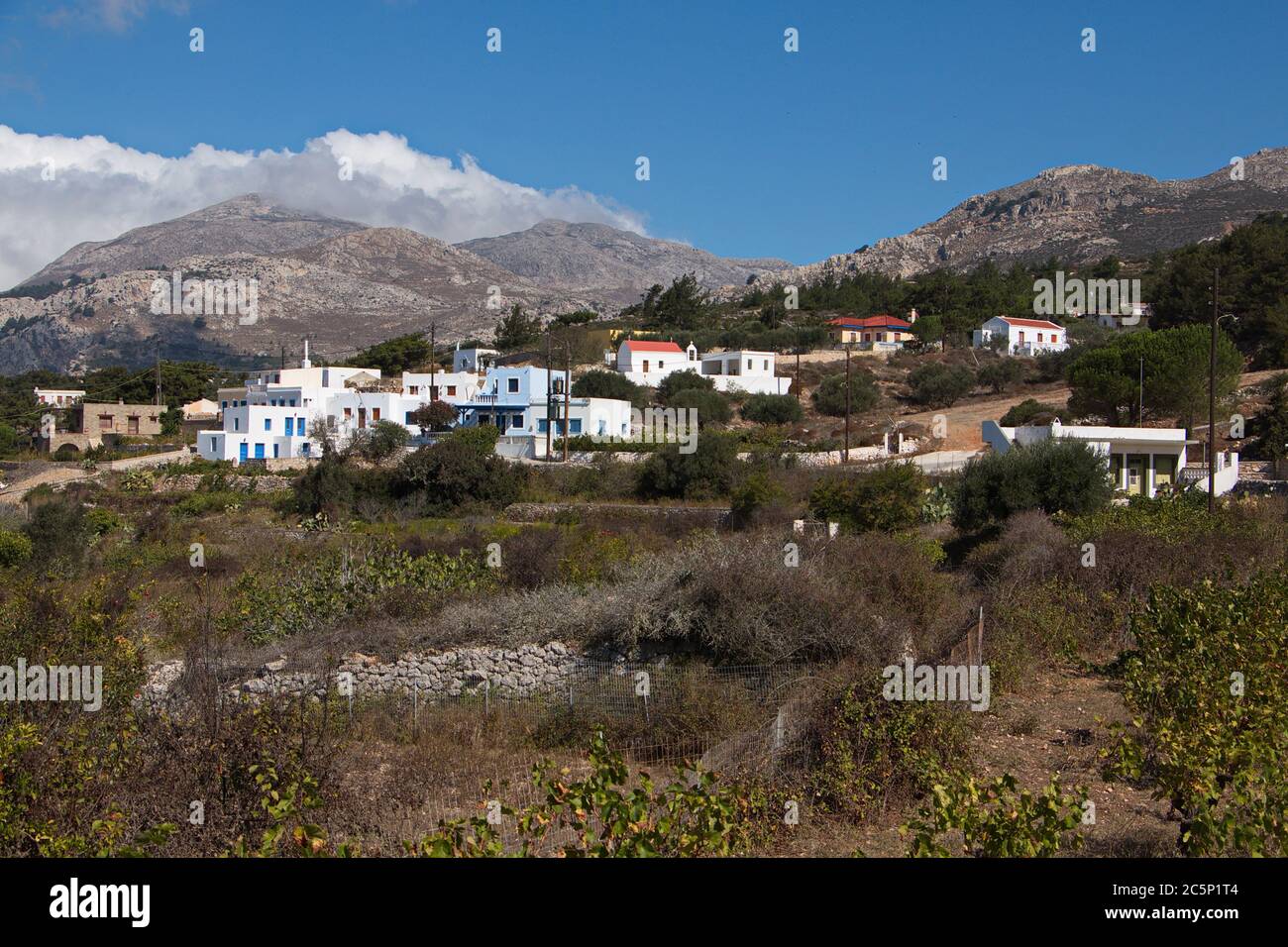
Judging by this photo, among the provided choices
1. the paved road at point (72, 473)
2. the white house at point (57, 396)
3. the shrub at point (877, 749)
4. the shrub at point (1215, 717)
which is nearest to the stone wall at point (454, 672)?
the shrub at point (877, 749)

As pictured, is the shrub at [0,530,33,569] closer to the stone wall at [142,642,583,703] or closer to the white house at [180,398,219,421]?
the stone wall at [142,642,583,703]

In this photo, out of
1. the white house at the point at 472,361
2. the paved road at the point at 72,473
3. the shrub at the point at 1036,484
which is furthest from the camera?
the white house at the point at 472,361

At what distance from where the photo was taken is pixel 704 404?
52938 mm

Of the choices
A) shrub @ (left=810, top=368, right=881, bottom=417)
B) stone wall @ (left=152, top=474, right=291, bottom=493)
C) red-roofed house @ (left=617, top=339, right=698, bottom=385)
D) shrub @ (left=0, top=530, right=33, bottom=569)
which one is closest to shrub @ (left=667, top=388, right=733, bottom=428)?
shrub @ (left=810, top=368, right=881, bottom=417)

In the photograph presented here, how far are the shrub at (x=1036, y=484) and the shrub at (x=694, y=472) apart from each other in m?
11.5

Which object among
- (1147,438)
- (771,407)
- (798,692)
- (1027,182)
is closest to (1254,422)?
(1147,438)

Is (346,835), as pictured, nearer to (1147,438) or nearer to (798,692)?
(798,692)

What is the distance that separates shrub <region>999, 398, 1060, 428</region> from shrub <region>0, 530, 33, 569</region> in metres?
37.4

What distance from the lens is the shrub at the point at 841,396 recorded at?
176ft

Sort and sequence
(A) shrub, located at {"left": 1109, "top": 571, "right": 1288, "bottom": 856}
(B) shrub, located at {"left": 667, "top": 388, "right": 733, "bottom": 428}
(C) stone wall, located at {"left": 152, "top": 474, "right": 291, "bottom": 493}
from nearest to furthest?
(A) shrub, located at {"left": 1109, "top": 571, "right": 1288, "bottom": 856}, (C) stone wall, located at {"left": 152, "top": 474, "right": 291, "bottom": 493}, (B) shrub, located at {"left": 667, "top": 388, "right": 733, "bottom": 428}

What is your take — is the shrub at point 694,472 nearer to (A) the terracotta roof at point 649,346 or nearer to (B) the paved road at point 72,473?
(B) the paved road at point 72,473

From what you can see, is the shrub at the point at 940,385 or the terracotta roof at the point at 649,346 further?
the terracotta roof at the point at 649,346

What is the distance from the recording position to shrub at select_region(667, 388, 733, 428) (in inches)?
2055

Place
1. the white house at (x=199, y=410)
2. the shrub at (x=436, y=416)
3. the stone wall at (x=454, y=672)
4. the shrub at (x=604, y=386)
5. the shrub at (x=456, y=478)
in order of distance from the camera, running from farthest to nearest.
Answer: the white house at (x=199, y=410) < the shrub at (x=604, y=386) < the shrub at (x=436, y=416) < the shrub at (x=456, y=478) < the stone wall at (x=454, y=672)
